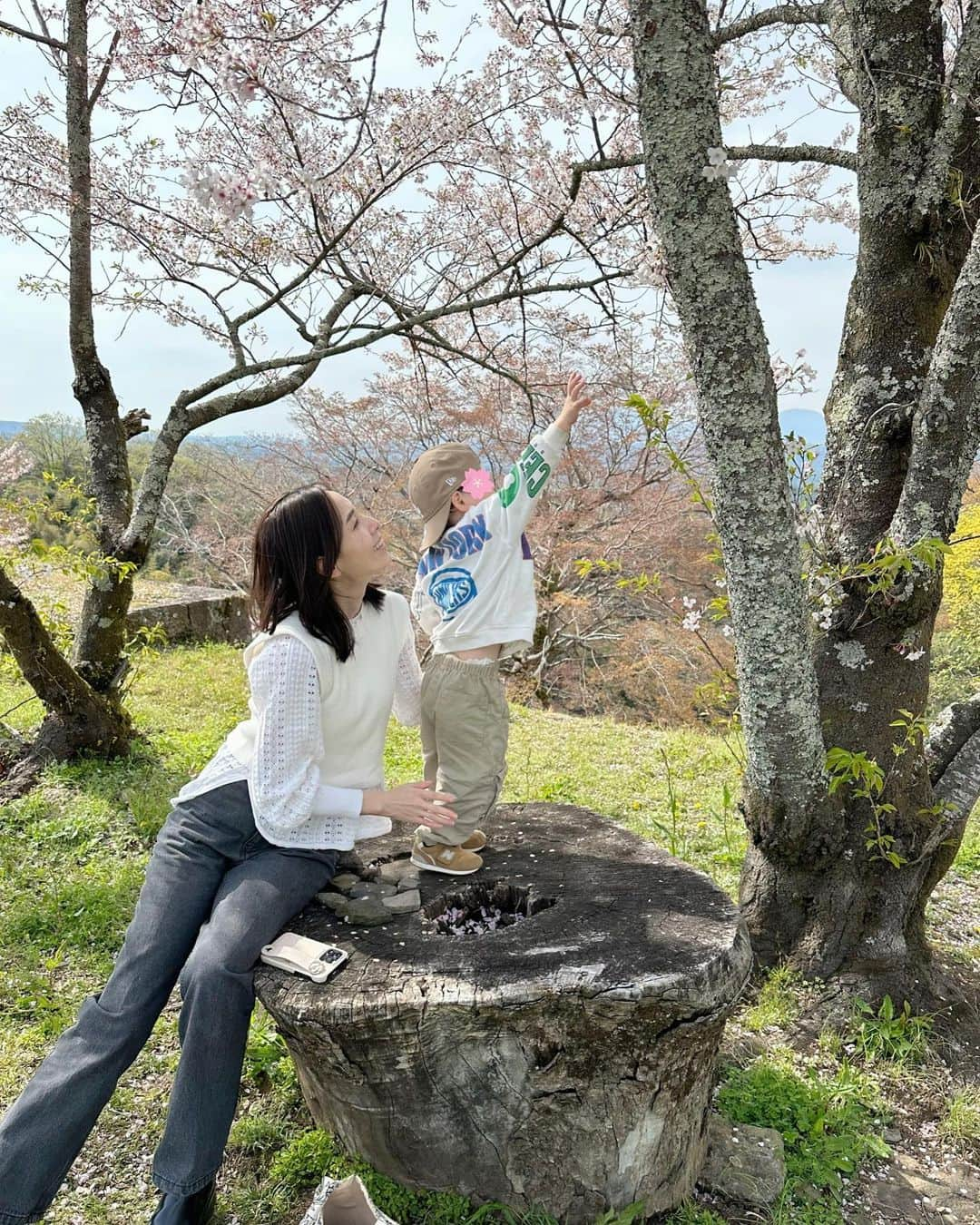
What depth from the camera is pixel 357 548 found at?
6.55 ft

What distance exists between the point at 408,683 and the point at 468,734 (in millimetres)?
266

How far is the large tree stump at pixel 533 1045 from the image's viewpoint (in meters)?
1.53

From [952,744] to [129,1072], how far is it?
258 centimetres

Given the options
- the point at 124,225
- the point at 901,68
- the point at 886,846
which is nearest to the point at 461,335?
the point at 124,225

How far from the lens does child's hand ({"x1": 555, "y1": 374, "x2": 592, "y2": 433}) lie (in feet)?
6.83

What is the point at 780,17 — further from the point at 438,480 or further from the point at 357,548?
the point at 357,548

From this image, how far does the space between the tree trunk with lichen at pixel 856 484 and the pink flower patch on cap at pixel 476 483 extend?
60cm

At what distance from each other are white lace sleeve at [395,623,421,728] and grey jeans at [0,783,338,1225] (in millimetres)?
554

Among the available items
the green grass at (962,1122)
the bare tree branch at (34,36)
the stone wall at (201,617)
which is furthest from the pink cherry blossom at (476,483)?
the stone wall at (201,617)

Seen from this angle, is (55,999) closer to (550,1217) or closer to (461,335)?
(550,1217)

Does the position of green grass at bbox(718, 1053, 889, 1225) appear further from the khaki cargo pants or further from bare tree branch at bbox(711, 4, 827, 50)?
bare tree branch at bbox(711, 4, 827, 50)

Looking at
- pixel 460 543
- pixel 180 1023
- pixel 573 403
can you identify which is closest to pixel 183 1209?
pixel 180 1023

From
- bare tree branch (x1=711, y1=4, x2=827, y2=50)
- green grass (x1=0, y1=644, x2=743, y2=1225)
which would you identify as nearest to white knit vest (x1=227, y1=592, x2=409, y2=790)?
green grass (x1=0, y1=644, x2=743, y2=1225)

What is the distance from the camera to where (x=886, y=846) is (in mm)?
2320
